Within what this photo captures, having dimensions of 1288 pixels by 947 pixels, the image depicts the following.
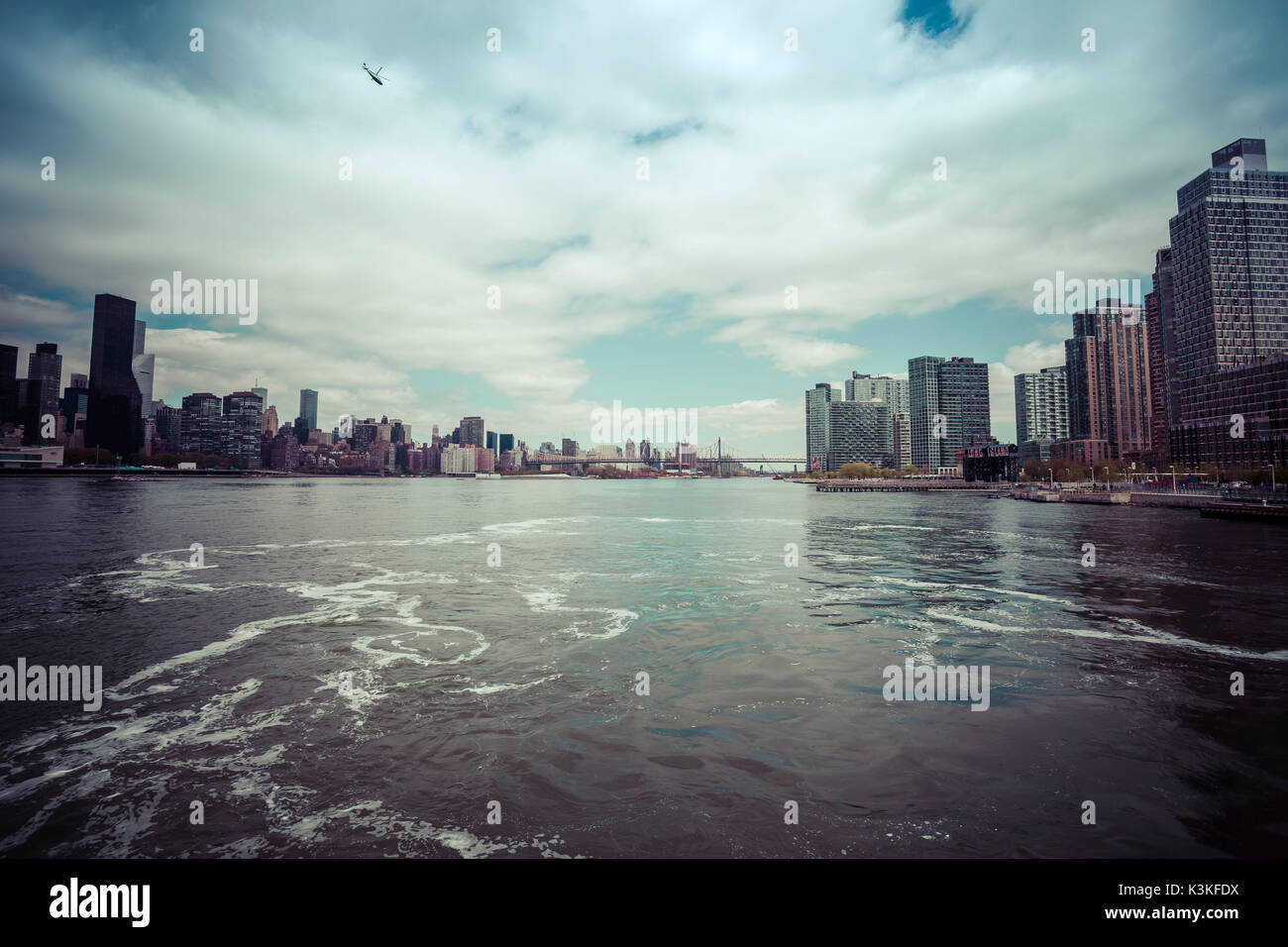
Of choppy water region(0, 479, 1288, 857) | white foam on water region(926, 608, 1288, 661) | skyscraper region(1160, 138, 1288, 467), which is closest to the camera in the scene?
choppy water region(0, 479, 1288, 857)

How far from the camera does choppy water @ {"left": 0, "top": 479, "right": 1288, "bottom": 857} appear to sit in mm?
8523

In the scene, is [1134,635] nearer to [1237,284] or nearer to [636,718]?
[636,718]

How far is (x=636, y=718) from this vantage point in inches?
497

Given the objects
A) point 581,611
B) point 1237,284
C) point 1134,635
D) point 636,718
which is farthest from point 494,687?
point 1237,284

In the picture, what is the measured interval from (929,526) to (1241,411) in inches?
7183

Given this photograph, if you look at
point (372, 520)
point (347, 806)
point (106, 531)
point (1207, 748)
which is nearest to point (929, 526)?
point (1207, 748)

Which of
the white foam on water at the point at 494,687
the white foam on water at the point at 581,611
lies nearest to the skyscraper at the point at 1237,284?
the white foam on water at the point at 581,611

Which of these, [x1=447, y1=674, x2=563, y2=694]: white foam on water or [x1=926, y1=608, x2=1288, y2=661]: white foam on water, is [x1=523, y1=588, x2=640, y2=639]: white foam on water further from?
[x1=926, y1=608, x2=1288, y2=661]: white foam on water

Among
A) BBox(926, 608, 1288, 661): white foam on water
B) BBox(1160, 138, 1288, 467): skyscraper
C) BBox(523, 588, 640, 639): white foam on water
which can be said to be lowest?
BBox(926, 608, 1288, 661): white foam on water

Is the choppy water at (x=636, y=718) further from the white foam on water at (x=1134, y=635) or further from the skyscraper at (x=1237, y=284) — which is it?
the skyscraper at (x=1237, y=284)

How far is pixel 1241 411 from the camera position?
573 ft

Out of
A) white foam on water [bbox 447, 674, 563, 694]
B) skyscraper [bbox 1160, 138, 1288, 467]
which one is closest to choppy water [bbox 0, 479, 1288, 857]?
white foam on water [bbox 447, 674, 563, 694]

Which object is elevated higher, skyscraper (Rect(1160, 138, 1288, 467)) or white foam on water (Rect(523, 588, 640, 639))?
skyscraper (Rect(1160, 138, 1288, 467))

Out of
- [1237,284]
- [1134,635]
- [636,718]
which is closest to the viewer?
[636,718]
